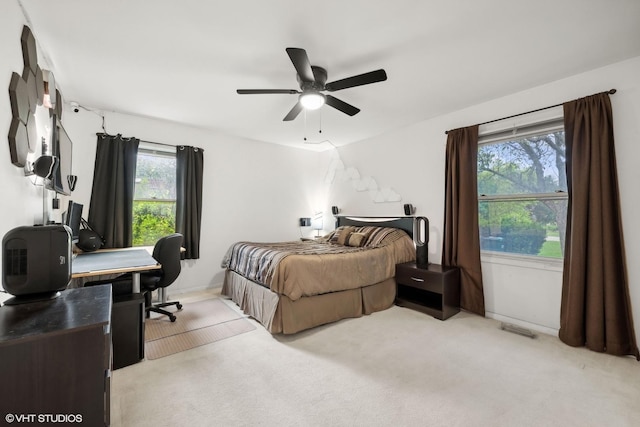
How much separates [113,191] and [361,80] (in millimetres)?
3319

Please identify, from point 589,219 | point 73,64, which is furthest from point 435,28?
point 73,64

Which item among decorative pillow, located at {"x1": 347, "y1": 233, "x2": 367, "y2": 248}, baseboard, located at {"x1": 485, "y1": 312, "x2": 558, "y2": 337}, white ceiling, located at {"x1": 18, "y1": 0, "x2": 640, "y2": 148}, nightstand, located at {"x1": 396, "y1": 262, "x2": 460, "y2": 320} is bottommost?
baseboard, located at {"x1": 485, "y1": 312, "x2": 558, "y2": 337}

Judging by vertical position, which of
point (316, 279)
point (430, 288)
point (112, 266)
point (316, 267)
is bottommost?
point (430, 288)

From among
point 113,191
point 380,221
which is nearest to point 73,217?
point 113,191

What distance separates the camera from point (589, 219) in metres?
2.36

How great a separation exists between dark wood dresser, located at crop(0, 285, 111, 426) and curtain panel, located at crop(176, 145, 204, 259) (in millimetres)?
2865

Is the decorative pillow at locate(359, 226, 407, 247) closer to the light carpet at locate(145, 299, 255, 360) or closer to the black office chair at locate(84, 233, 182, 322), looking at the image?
the light carpet at locate(145, 299, 255, 360)

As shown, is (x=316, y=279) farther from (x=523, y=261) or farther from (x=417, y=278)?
(x=523, y=261)

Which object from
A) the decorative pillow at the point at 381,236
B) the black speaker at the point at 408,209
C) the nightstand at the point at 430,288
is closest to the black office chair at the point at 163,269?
the decorative pillow at the point at 381,236

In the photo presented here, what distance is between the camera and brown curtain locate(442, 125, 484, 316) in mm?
3113

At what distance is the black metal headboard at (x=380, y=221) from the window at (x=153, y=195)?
2.79 metres

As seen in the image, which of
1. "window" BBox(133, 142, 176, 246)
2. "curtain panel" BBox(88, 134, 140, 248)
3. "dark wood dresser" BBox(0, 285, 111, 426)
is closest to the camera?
"dark wood dresser" BBox(0, 285, 111, 426)

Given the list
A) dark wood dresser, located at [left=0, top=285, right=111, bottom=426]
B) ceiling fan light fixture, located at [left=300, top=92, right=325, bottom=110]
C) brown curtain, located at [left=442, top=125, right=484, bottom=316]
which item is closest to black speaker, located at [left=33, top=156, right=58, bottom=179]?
dark wood dresser, located at [left=0, top=285, right=111, bottom=426]

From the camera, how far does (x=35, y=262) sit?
4.38ft
